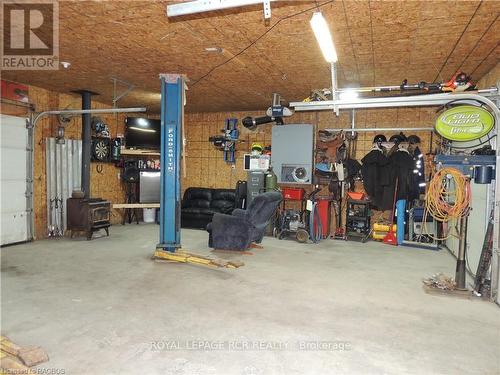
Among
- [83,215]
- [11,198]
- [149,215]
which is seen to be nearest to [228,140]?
[149,215]

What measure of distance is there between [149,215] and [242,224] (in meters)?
4.12

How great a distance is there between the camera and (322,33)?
3.02m

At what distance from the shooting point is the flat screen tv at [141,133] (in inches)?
328

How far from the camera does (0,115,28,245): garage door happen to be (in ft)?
18.9

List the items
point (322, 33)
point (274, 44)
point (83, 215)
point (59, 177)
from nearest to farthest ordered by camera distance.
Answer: point (322, 33) < point (274, 44) < point (83, 215) < point (59, 177)

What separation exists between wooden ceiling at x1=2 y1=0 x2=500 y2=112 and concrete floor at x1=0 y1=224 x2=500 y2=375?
2.88m

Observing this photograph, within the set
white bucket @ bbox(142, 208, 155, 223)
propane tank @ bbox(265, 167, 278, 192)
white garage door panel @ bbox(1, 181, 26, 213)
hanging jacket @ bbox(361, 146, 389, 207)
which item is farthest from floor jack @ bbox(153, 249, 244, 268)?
white bucket @ bbox(142, 208, 155, 223)

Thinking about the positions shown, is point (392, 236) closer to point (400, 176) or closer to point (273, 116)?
point (400, 176)

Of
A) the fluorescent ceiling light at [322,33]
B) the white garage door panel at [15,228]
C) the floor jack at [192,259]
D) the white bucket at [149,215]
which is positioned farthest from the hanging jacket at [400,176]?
the white garage door panel at [15,228]

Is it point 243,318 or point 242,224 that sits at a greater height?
point 242,224

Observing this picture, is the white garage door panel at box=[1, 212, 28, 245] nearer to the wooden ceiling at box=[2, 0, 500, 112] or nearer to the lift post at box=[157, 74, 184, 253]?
the wooden ceiling at box=[2, 0, 500, 112]

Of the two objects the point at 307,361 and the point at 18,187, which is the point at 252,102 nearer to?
the point at 18,187

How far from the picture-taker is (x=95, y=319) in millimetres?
3010

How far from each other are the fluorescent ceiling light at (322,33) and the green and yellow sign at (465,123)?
60.3 inches
